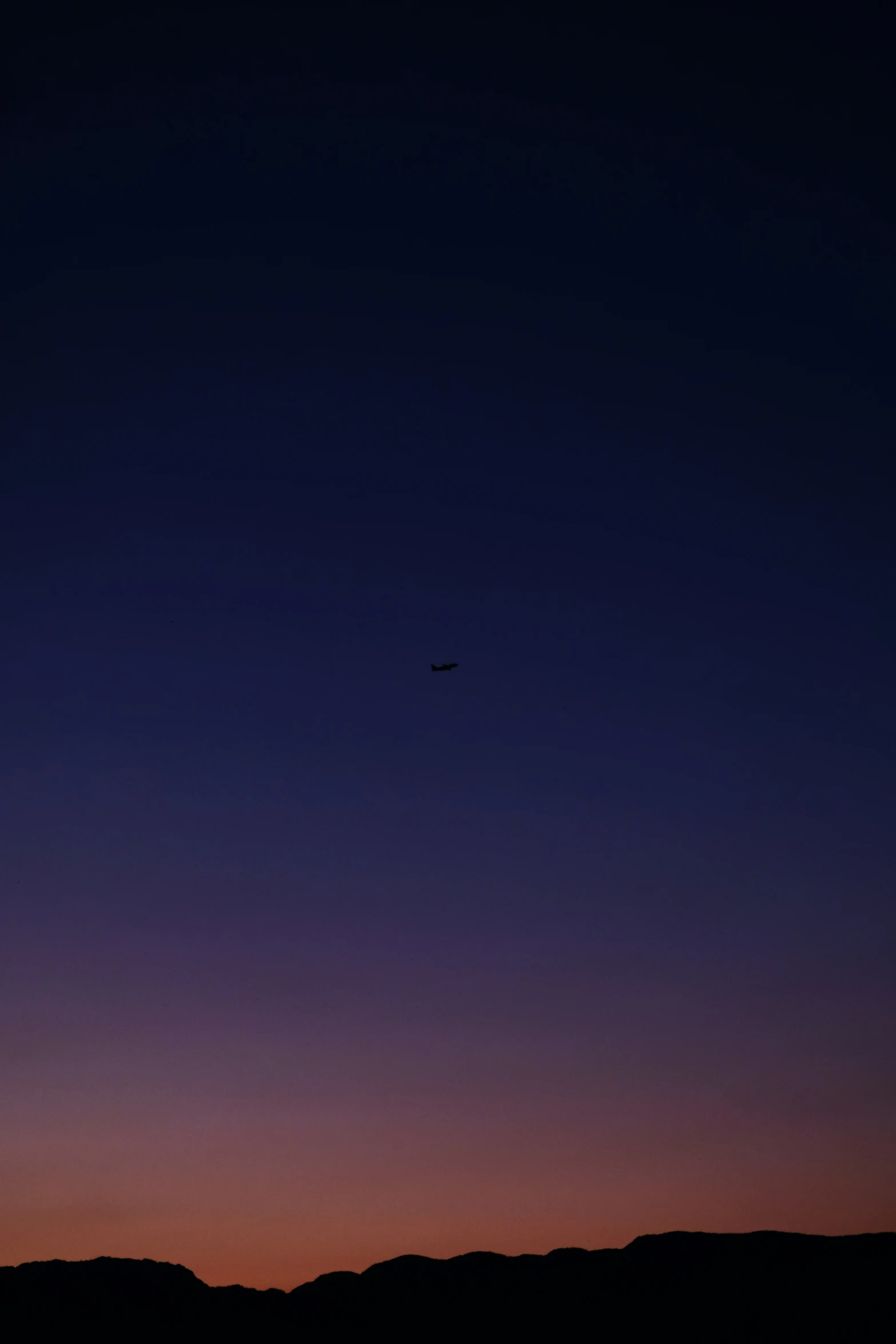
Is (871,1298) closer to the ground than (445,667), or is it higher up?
closer to the ground

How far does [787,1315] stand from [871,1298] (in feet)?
49.3

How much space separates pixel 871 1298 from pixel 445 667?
7131 inches

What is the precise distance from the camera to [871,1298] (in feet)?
646

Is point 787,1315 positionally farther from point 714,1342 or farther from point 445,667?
point 445,667

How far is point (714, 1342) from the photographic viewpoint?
7810 inches

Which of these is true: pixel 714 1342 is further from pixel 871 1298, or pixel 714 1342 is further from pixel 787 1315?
pixel 871 1298

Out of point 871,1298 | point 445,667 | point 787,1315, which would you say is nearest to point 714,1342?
point 787,1315

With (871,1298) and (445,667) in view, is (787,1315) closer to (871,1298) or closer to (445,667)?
(871,1298)

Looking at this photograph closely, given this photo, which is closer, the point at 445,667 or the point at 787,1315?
the point at 445,667

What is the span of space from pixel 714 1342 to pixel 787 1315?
14209 millimetres

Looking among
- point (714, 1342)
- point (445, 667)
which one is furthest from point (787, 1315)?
point (445, 667)

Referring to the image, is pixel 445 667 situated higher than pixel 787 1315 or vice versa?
pixel 445 667

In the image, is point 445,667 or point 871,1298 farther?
point 871,1298

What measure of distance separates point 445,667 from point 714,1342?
17850 cm
